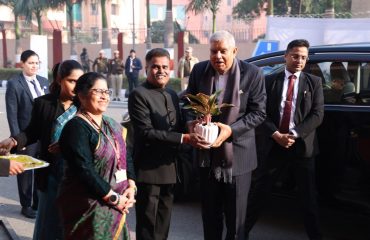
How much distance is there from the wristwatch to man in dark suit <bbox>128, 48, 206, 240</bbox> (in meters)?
0.79

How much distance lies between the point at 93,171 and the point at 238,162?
1.26m

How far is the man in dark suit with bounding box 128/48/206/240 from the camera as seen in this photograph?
408 cm

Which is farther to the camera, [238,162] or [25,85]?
[25,85]

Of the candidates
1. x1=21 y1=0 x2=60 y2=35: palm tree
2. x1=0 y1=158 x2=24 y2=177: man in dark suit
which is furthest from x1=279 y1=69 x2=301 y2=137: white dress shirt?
x1=21 y1=0 x2=60 y2=35: palm tree

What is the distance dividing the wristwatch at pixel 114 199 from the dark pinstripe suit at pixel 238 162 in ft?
3.35

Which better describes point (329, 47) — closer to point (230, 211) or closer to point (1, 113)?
point (230, 211)

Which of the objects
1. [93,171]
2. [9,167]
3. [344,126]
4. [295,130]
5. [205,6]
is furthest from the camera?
[205,6]

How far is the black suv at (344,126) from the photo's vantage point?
4.71m

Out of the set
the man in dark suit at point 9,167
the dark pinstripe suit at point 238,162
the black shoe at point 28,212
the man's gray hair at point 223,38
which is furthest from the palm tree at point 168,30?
the man in dark suit at point 9,167

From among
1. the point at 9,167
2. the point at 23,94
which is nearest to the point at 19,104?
the point at 23,94

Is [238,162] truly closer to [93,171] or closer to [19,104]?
[93,171]

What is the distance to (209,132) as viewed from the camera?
385 centimetres

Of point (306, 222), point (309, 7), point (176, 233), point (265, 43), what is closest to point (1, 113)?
point (265, 43)

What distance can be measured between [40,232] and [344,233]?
9.08 ft
